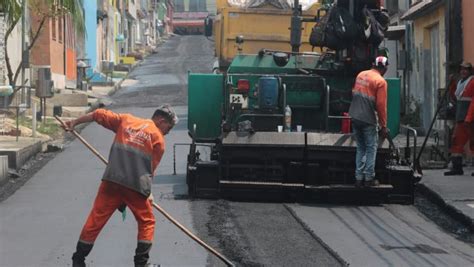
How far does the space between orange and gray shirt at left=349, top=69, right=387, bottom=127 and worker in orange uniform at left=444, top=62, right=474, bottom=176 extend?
10.2 ft

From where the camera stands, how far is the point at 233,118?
12.8 meters

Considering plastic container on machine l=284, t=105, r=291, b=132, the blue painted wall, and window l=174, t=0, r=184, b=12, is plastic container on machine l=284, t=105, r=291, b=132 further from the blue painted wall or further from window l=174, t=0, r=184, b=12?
window l=174, t=0, r=184, b=12

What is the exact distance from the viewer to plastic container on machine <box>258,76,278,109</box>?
41.4 ft

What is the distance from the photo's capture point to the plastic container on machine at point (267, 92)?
12633 millimetres

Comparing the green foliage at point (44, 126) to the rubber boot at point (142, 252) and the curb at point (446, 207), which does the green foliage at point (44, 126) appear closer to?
the curb at point (446, 207)

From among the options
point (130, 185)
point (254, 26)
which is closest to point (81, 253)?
point (130, 185)

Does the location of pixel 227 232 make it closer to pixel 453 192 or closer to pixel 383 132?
pixel 383 132

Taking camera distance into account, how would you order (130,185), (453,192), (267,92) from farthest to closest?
(453,192)
(267,92)
(130,185)

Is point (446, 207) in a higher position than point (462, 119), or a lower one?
lower

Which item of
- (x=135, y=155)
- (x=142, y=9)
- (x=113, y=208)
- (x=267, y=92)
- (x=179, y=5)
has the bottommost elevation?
(x=113, y=208)

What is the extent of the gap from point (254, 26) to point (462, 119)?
6.28m

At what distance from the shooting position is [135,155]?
7973mm

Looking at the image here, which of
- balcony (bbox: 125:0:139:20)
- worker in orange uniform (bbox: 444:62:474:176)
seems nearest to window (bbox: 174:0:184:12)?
balcony (bbox: 125:0:139:20)

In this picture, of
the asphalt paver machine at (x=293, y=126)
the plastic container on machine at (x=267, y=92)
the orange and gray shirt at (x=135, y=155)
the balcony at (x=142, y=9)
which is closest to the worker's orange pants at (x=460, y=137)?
the asphalt paver machine at (x=293, y=126)
